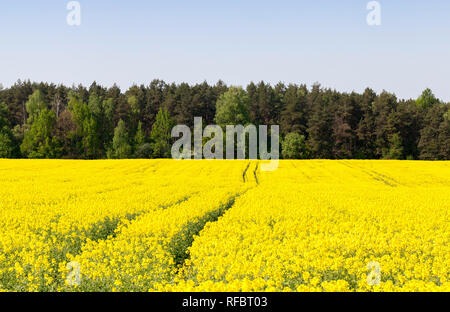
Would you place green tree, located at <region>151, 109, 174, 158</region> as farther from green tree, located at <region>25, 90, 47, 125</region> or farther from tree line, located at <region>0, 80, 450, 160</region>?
green tree, located at <region>25, 90, 47, 125</region>

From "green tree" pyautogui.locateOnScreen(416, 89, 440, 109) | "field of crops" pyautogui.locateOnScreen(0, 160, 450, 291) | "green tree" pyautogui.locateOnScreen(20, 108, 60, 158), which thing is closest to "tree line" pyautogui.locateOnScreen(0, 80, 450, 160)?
"green tree" pyautogui.locateOnScreen(20, 108, 60, 158)

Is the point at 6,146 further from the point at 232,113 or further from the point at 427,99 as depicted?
the point at 427,99

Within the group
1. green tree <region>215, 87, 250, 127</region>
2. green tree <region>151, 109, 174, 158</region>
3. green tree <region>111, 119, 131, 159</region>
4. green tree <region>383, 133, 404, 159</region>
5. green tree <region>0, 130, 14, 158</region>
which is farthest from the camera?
green tree <region>215, 87, 250, 127</region>

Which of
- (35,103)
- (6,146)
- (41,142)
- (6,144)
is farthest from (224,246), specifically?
(35,103)

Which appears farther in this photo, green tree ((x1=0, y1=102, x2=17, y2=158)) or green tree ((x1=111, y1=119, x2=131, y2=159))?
green tree ((x1=111, y1=119, x2=131, y2=159))

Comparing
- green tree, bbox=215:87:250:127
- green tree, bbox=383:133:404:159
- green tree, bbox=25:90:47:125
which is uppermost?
green tree, bbox=25:90:47:125

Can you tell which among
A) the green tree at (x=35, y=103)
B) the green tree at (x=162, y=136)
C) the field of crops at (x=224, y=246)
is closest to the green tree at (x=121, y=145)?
the green tree at (x=162, y=136)

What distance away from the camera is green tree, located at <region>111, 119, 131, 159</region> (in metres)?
86.7

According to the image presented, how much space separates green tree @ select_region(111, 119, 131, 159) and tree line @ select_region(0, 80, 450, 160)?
208mm

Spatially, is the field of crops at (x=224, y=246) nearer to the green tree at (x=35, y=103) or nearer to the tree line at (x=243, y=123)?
the tree line at (x=243, y=123)

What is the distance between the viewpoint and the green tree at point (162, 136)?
8799cm
